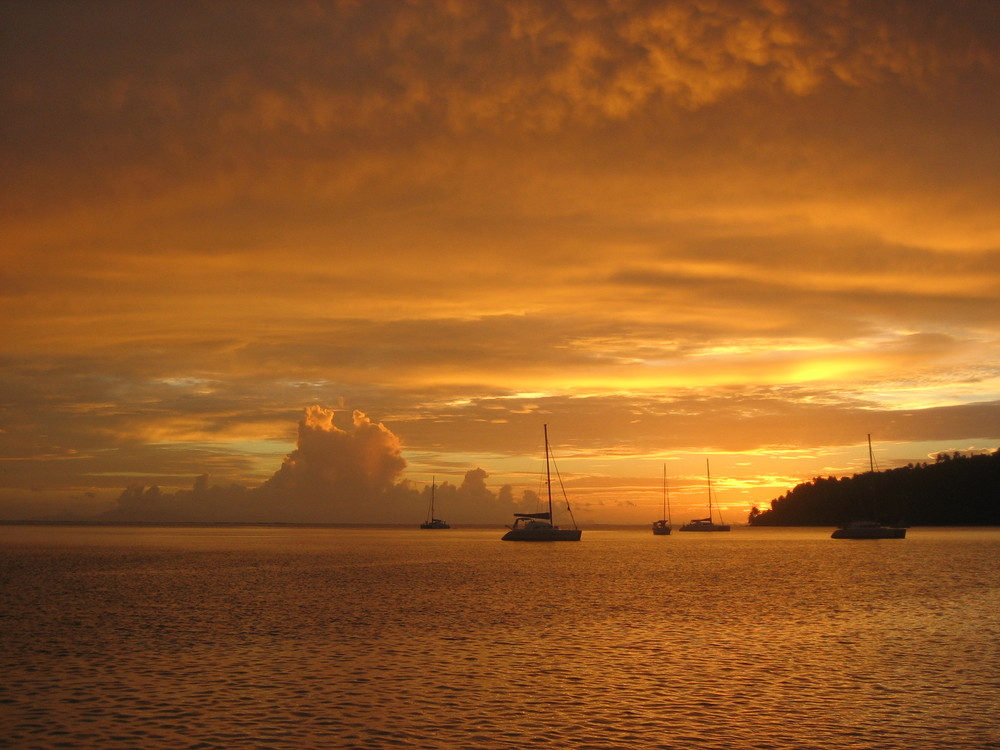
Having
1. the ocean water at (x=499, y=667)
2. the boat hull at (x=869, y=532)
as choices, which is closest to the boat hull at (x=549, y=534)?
the boat hull at (x=869, y=532)

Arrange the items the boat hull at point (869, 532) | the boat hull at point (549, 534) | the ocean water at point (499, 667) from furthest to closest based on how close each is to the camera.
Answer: the boat hull at point (869, 532) < the boat hull at point (549, 534) < the ocean water at point (499, 667)

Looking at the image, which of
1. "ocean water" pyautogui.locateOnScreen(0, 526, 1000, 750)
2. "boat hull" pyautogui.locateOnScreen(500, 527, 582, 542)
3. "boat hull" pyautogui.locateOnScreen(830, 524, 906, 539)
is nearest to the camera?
"ocean water" pyautogui.locateOnScreen(0, 526, 1000, 750)

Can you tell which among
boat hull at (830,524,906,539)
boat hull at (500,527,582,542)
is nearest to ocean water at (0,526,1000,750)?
boat hull at (500,527,582,542)

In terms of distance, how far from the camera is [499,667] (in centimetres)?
3566

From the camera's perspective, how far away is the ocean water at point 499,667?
83.9ft

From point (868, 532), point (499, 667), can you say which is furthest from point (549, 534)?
point (499, 667)

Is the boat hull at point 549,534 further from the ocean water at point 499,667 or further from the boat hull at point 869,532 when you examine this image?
the ocean water at point 499,667

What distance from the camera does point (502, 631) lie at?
46312 mm

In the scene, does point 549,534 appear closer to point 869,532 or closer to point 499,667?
point 869,532

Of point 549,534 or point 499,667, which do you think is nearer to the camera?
point 499,667

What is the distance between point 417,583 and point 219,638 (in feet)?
123

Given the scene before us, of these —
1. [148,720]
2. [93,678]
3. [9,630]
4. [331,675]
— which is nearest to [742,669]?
[331,675]

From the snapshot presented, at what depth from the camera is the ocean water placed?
25.6m

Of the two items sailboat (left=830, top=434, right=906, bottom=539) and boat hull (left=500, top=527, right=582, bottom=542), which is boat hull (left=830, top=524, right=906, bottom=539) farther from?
boat hull (left=500, top=527, right=582, bottom=542)
